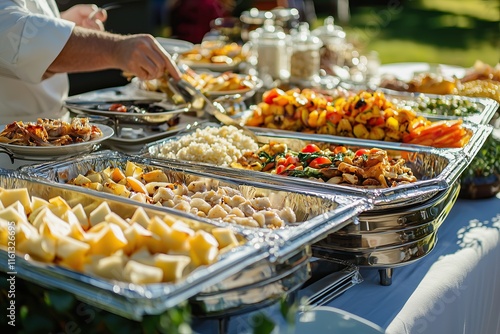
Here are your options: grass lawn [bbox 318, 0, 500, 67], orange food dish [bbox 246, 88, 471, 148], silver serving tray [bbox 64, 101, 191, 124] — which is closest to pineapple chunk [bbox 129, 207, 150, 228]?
silver serving tray [bbox 64, 101, 191, 124]

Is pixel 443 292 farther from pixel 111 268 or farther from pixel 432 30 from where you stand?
pixel 432 30

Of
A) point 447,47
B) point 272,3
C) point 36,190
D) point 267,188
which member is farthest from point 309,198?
point 447,47

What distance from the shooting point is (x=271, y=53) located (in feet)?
8.59

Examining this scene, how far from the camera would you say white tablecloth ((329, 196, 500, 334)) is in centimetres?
129

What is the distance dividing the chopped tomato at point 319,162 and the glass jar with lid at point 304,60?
105 cm

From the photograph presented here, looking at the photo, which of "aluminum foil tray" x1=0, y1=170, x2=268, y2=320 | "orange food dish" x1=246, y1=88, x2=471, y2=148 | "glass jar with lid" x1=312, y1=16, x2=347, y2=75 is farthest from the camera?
"glass jar with lid" x1=312, y1=16, x2=347, y2=75

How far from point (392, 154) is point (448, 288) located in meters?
0.44

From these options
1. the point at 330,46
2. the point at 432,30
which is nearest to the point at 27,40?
the point at 330,46

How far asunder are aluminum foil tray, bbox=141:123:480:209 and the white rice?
40 millimetres

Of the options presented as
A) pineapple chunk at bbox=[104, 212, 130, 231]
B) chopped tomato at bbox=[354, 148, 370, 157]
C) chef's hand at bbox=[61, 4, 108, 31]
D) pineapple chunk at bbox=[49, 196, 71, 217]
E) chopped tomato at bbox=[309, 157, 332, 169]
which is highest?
chef's hand at bbox=[61, 4, 108, 31]

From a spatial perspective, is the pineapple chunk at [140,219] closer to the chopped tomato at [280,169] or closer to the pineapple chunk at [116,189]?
the pineapple chunk at [116,189]

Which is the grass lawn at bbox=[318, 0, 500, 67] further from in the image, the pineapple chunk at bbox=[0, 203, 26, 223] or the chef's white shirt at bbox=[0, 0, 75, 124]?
the pineapple chunk at bbox=[0, 203, 26, 223]

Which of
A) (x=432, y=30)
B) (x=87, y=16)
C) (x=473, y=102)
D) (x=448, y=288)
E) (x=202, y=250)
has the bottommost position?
(x=432, y=30)

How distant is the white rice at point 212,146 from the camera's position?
1618 millimetres
